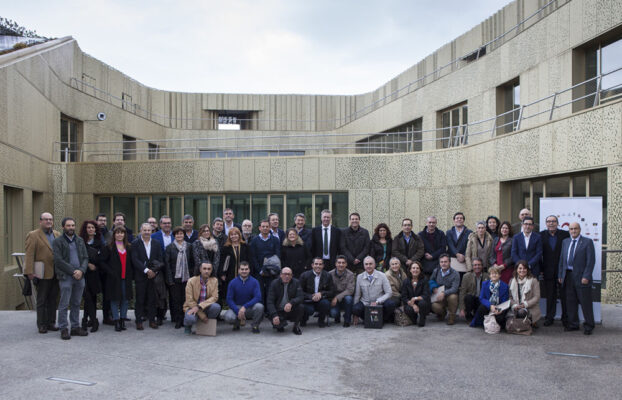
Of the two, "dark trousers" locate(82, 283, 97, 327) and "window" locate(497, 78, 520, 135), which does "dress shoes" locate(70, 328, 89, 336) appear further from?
"window" locate(497, 78, 520, 135)

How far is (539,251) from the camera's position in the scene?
8.76 meters

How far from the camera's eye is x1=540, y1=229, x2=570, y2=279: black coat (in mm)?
8781

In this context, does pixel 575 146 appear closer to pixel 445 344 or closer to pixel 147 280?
pixel 445 344

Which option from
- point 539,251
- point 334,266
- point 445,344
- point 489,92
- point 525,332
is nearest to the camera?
point 445,344

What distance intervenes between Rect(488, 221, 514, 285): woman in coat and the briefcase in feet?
7.22

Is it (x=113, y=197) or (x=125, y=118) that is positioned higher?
(x=125, y=118)

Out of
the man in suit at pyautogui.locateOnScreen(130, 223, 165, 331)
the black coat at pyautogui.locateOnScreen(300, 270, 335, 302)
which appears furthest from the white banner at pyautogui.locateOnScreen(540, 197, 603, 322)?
the man in suit at pyautogui.locateOnScreen(130, 223, 165, 331)

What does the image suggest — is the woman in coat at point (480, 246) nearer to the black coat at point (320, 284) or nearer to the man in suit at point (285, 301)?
the black coat at point (320, 284)

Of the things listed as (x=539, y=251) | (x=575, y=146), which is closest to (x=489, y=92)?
(x=575, y=146)

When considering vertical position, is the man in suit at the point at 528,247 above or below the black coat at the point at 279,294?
above

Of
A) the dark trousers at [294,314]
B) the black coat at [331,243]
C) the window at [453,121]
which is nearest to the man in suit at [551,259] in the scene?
the black coat at [331,243]

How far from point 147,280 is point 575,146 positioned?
893 cm

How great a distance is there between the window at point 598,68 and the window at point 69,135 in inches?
663

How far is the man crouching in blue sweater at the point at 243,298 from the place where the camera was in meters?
8.51
